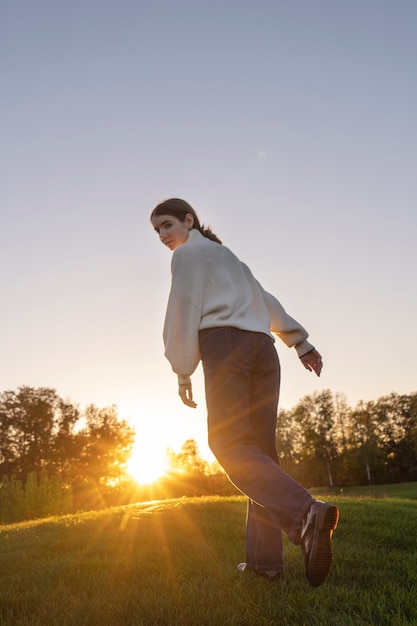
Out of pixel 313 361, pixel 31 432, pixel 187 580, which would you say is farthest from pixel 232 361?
pixel 31 432

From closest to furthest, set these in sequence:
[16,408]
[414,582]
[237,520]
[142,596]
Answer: [142,596]
[414,582]
[237,520]
[16,408]

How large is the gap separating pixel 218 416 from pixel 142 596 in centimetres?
106

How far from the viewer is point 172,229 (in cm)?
341

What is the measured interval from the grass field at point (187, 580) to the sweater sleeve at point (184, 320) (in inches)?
48.0

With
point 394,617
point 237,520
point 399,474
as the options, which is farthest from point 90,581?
point 399,474

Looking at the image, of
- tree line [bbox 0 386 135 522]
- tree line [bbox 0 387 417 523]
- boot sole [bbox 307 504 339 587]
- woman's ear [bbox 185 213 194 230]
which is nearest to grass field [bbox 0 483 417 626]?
boot sole [bbox 307 504 339 587]

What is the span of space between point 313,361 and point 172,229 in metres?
1.42

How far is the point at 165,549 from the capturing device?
392cm

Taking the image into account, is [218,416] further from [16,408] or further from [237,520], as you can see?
[16,408]

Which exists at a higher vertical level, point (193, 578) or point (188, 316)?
point (188, 316)

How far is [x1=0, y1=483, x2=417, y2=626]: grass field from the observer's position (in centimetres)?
242

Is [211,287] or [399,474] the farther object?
[399,474]

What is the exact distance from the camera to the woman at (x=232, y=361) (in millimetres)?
2605

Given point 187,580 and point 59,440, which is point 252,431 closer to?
point 187,580
